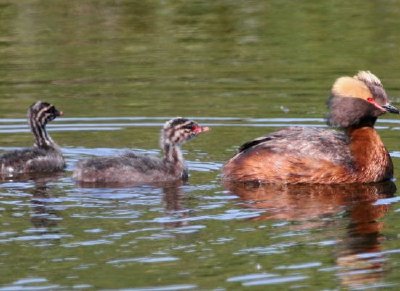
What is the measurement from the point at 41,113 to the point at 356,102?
362cm

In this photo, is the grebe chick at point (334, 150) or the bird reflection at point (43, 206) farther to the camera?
the grebe chick at point (334, 150)

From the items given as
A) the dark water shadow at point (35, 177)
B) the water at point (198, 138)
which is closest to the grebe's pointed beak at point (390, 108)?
the water at point (198, 138)

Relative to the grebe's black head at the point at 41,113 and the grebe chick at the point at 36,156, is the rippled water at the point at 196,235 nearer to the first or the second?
the grebe chick at the point at 36,156

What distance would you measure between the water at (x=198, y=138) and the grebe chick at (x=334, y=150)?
20 centimetres

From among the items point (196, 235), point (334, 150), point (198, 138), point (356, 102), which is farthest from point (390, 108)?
point (196, 235)

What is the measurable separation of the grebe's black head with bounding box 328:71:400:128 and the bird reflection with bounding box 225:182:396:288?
849mm

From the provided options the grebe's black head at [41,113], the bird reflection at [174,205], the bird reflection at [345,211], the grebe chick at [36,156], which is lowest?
the bird reflection at [345,211]

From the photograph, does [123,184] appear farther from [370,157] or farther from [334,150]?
[370,157]

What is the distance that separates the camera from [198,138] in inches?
625

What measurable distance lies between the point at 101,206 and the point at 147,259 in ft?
6.77

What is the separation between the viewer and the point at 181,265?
10.1 m

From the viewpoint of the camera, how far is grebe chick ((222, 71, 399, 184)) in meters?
13.7

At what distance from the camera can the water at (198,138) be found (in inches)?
399

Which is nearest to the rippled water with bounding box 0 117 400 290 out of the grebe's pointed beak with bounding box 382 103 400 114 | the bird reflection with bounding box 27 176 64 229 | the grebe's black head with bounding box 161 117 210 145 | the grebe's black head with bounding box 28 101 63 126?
the bird reflection with bounding box 27 176 64 229
